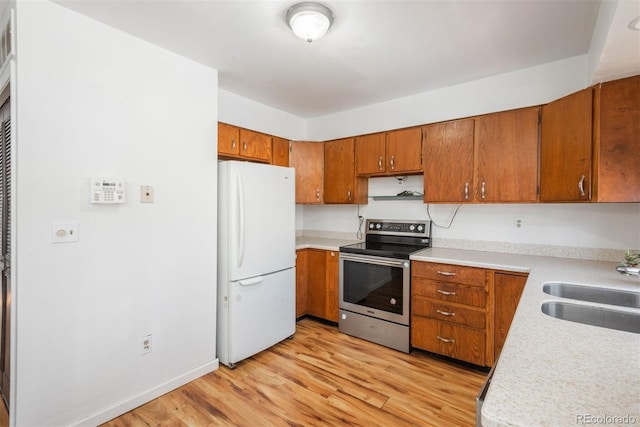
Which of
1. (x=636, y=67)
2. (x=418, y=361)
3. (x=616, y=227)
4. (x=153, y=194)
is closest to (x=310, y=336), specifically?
Result: (x=418, y=361)

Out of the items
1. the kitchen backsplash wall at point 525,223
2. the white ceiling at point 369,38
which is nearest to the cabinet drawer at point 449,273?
the kitchen backsplash wall at point 525,223

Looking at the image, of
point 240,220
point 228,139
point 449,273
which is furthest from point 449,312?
point 228,139

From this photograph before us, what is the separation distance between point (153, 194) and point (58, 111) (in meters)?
0.68

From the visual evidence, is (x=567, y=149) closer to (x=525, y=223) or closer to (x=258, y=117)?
(x=525, y=223)

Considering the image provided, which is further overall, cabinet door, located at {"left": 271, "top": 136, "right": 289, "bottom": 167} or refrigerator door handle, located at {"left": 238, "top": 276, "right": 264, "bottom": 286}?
cabinet door, located at {"left": 271, "top": 136, "right": 289, "bottom": 167}

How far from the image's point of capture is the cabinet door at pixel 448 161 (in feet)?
8.64

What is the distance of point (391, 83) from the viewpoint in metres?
2.86

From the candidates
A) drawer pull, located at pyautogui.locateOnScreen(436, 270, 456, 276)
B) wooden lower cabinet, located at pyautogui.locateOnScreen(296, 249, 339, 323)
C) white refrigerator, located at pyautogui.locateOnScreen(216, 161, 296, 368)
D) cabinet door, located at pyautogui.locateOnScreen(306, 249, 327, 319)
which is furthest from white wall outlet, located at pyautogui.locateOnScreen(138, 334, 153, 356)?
drawer pull, located at pyautogui.locateOnScreen(436, 270, 456, 276)

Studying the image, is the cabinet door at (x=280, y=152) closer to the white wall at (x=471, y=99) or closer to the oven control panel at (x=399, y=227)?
the white wall at (x=471, y=99)

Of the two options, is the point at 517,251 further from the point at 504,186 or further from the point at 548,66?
the point at 548,66

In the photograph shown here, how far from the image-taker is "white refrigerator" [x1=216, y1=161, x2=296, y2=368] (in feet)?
8.18

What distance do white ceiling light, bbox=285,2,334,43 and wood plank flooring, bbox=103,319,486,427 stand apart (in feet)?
7.75

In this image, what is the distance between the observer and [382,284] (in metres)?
2.84

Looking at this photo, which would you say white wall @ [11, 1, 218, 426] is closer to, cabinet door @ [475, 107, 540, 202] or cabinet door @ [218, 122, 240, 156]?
cabinet door @ [218, 122, 240, 156]
